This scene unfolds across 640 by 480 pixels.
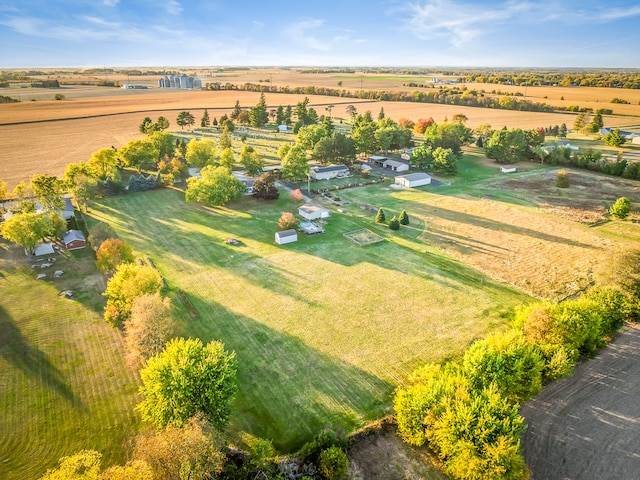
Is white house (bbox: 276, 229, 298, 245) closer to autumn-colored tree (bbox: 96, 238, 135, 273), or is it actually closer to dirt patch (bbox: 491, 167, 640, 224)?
autumn-colored tree (bbox: 96, 238, 135, 273)

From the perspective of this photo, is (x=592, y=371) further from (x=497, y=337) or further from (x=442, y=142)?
(x=442, y=142)

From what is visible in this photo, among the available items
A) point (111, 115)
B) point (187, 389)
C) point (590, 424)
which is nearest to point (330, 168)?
point (187, 389)

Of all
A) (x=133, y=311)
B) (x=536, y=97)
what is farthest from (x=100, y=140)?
(x=536, y=97)

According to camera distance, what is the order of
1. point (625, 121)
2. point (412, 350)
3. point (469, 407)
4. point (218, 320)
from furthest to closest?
1. point (625, 121)
2. point (218, 320)
3. point (412, 350)
4. point (469, 407)

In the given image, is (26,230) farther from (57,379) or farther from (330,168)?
(330,168)

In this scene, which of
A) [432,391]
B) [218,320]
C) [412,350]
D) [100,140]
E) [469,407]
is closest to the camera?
[469,407]

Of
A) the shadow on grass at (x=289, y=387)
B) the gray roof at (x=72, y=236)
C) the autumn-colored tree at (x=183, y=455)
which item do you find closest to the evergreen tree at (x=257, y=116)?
the gray roof at (x=72, y=236)

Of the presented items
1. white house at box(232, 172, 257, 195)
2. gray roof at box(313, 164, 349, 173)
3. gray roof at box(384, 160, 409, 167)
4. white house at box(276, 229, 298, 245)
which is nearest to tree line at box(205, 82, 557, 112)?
gray roof at box(384, 160, 409, 167)
